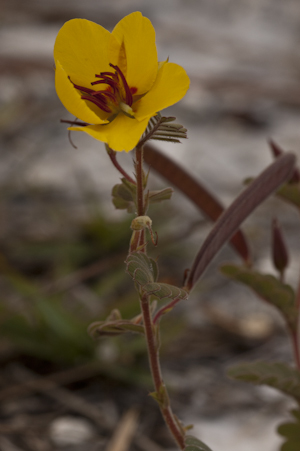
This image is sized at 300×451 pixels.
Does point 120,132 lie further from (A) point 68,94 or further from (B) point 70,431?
(B) point 70,431

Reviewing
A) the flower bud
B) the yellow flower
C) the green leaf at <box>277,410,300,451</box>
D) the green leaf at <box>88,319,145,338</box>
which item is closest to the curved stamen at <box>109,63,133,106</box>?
the yellow flower

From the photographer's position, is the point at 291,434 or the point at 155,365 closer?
the point at 155,365

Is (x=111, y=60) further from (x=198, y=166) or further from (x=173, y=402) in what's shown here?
(x=198, y=166)

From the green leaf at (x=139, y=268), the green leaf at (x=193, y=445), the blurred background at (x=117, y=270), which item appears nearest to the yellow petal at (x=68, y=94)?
the green leaf at (x=139, y=268)

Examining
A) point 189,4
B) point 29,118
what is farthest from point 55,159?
point 189,4

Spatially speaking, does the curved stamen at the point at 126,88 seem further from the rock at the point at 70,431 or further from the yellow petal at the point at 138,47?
the rock at the point at 70,431

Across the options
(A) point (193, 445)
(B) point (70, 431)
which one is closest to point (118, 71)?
(A) point (193, 445)
